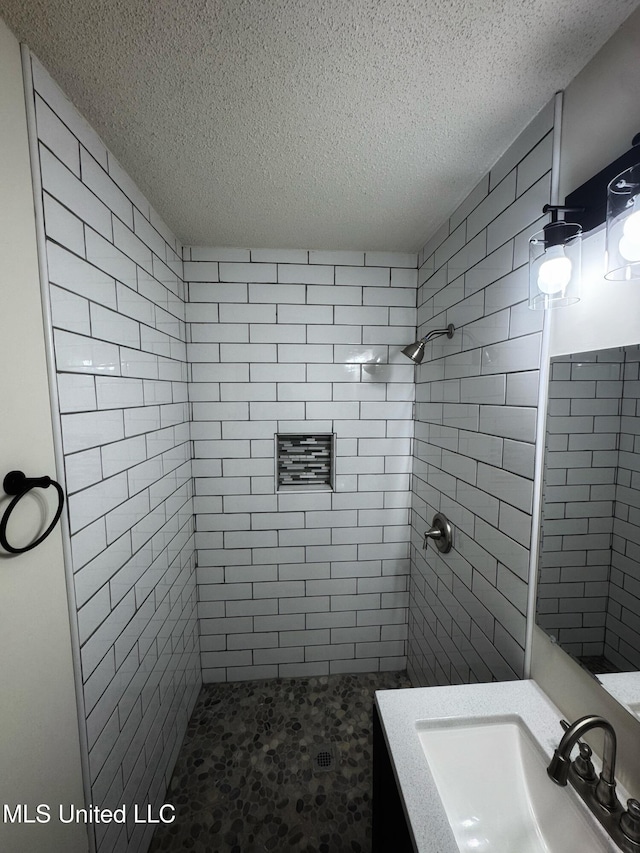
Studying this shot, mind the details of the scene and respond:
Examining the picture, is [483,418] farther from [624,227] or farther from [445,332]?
[624,227]

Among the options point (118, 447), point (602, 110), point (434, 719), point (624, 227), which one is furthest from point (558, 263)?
point (118, 447)

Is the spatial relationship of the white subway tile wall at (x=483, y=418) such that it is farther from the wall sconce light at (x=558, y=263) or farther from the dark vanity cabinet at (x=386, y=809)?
the dark vanity cabinet at (x=386, y=809)

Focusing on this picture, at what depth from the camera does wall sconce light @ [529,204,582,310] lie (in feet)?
2.53

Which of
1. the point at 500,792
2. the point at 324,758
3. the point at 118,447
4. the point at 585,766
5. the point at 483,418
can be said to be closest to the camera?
the point at 585,766

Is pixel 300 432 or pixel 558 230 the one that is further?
pixel 300 432

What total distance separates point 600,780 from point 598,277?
1039 millimetres

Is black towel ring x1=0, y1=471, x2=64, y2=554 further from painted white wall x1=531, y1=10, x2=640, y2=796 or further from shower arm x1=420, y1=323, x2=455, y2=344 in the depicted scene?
shower arm x1=420, y1=323, x2=455, y2=344

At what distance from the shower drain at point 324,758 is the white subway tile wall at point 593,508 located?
4.30 feet

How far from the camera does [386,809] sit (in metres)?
0.86

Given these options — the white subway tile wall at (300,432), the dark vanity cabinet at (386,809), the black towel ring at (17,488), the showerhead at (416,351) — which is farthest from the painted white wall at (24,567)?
the showerhead at (416,351)

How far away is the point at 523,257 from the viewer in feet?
3.22

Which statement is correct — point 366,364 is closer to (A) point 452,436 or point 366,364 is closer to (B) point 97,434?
(A) point 452,436

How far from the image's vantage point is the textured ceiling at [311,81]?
0.65 m

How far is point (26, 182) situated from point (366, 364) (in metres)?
1.44
